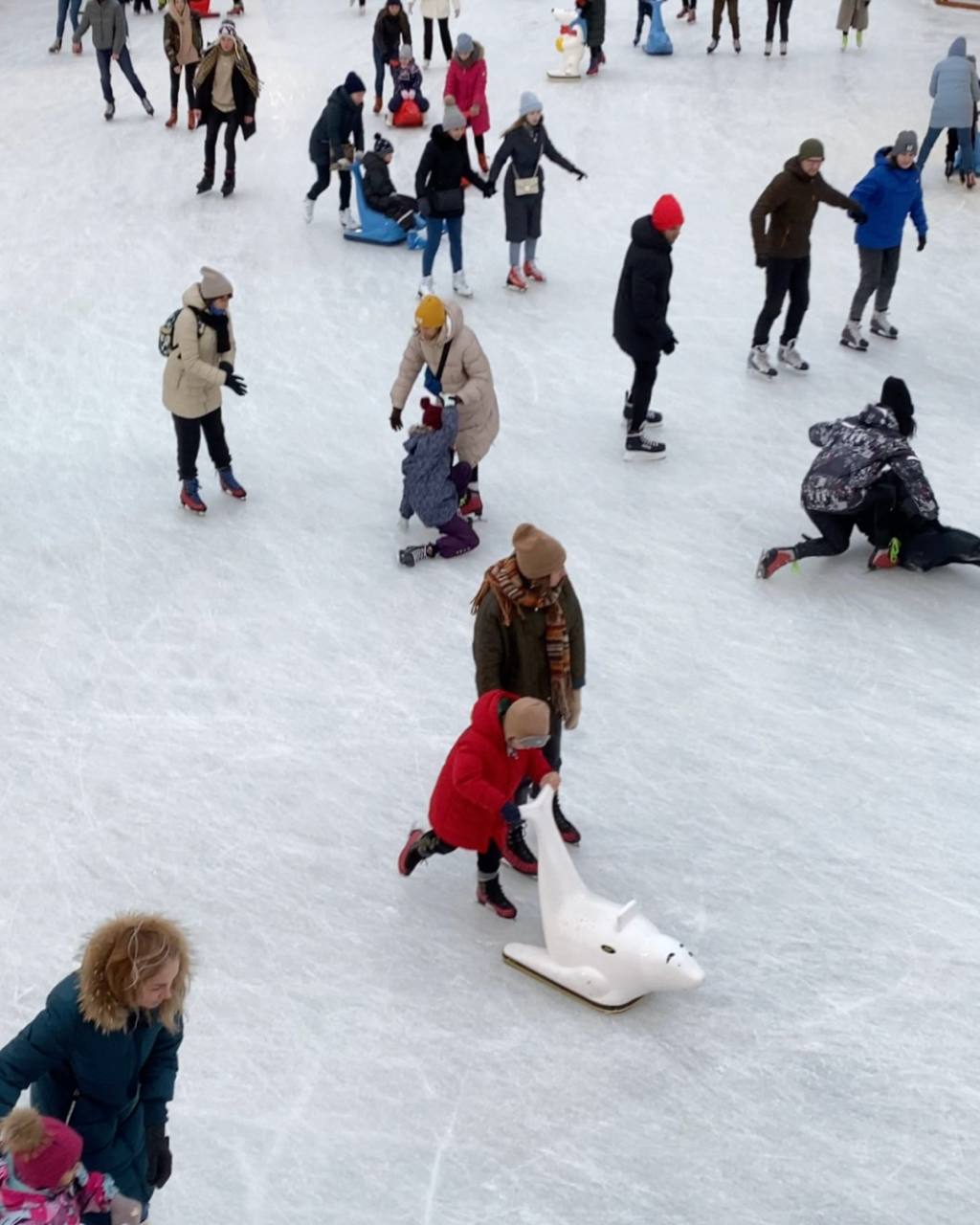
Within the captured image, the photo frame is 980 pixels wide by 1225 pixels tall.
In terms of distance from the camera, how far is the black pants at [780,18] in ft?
49.2

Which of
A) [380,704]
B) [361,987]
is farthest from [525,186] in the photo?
[361,987]

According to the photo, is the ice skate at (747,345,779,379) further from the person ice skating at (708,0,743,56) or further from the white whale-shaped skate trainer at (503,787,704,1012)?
the person ice skating at (708,0,743,56)

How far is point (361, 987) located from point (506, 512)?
340cm

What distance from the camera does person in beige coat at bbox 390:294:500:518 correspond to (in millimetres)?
6762

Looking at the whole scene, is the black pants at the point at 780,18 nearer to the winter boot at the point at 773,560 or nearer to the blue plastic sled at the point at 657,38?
the blue plastic sled at the point at 657,38

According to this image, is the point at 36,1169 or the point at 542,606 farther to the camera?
the point at 542,606

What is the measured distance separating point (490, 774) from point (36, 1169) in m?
1.91

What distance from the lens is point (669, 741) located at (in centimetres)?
586

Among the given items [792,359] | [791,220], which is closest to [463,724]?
[791,220]

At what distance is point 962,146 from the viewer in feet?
39.5

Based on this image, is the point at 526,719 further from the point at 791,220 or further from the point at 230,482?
the point at 791,220

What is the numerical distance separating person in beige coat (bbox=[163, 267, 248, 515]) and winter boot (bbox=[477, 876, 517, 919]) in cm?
295

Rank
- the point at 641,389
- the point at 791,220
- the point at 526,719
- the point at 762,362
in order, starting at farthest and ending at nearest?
the point at 762,362 < the point at 791,220 < the point at 641,389 < the point at 526,719

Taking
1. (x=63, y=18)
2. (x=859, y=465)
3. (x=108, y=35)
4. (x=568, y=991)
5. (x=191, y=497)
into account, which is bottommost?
(x=568, y=991)
